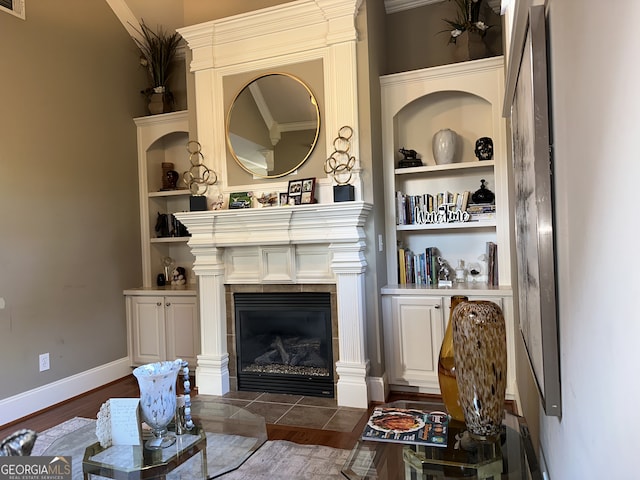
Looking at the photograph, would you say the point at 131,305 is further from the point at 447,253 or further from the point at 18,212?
the point at 447,253

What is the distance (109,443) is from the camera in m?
1.85

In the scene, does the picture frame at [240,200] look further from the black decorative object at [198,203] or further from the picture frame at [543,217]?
the picture frame at [543,217]

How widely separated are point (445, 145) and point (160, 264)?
3.04 m

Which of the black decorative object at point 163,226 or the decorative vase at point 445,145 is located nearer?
the decorative vase at point 445,145

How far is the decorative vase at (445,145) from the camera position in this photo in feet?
11.8

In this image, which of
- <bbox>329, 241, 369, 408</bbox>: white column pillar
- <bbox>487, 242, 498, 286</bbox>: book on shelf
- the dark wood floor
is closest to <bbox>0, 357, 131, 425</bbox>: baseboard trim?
the dark wood floor

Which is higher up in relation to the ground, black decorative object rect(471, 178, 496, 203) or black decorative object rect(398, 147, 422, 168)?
black decorative object rect(398, 147, 422, 168)

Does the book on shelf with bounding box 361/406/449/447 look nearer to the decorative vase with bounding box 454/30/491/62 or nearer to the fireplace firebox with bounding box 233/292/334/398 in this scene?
the fireplace firebox with bounding box 233/292/334/398

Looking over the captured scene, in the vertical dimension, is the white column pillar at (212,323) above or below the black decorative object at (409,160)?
below

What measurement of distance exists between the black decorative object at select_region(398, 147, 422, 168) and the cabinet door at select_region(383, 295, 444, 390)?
109 centimetres

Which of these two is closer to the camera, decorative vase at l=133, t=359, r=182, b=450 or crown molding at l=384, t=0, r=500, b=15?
decorative vase at l=133, t=359, r=182, b=450

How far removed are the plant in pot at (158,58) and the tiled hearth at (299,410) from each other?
2894 millimetres

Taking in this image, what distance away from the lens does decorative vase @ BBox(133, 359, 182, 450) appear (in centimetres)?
180

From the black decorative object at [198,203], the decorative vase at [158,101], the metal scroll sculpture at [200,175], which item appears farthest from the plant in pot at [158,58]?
the black decorative object at [198,203]
